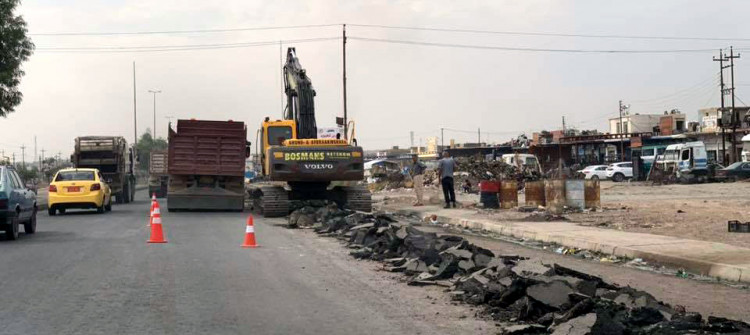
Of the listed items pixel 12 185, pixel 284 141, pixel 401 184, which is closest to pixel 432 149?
pixel 401 184

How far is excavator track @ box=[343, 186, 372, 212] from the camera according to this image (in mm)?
22828

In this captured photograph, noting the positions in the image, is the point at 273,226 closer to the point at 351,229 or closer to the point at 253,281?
the point at 351,229

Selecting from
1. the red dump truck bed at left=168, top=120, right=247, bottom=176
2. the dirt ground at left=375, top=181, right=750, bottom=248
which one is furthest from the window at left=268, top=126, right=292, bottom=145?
the dirt ground at left=375, top=181, right=750, bottom=248

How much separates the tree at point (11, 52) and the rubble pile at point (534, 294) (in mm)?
17363

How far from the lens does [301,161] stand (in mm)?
21188

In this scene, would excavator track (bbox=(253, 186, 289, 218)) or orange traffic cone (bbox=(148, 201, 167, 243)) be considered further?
excavator track (bbox=(253, 186, 289, 218))

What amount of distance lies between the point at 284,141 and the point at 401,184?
23.9m

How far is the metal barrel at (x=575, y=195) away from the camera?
2089 centimetres

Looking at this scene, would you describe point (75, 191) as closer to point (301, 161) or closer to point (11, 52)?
point (11, 52)

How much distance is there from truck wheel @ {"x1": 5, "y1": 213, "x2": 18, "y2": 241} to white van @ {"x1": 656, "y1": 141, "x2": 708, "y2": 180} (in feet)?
126

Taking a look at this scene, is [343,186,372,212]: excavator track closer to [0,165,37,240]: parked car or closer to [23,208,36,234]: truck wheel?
[23,208,36,234]: truck wheel

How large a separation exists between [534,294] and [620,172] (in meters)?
49.1

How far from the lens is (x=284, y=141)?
2261cm

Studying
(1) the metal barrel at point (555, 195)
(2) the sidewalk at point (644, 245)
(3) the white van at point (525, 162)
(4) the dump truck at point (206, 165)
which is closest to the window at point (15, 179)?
(4) the dump truck at point (206, 165)
